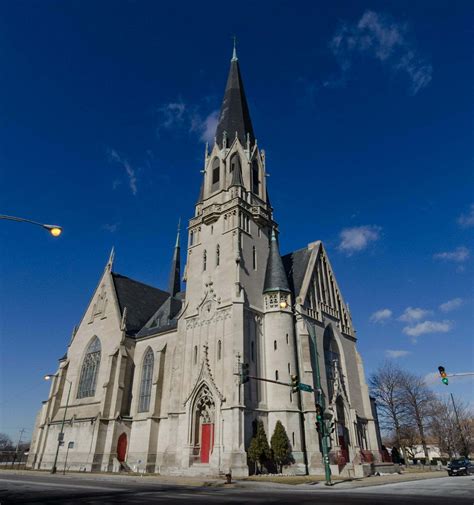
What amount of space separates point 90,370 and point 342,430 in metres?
27.3

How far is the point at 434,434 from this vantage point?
5675 centimetres

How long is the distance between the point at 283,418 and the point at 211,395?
19.5ft

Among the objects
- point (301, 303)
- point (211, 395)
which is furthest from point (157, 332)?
point (301, 303)

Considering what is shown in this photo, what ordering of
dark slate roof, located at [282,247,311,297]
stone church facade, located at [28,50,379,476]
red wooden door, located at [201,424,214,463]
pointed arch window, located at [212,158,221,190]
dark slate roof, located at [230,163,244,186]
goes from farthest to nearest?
pointed arch window, located at [212,158,221,190] → dark slate roof, located at [230,163,244,186] → dark slate roof, located at [282,247,311,297] → stone church facade, located at [28,50,379,476] → red wooden door, located at [201,424,214,463]

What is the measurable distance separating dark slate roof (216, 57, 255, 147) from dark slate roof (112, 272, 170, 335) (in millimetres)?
21258

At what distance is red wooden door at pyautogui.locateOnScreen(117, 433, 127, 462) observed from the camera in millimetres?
34812

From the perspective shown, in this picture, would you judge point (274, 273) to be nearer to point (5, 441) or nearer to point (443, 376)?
point (443, 376)

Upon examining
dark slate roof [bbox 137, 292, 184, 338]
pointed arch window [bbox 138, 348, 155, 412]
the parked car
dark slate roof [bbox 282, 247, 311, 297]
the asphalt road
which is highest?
dark slate roof [bbox 282, 247, 311, 297]

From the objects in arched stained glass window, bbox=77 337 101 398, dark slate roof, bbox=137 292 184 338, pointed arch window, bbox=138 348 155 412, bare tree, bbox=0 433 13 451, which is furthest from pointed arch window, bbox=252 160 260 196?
bare tree, bbox=0 433 13 451

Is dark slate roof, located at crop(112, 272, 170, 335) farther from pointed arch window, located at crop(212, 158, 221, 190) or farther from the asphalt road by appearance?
the asphalt road

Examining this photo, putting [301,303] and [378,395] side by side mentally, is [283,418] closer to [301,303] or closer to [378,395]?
[301,303]

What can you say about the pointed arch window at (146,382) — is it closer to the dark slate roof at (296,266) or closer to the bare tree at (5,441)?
the dark slate roof at (296,266)

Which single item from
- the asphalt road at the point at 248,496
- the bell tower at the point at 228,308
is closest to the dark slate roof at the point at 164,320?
the bell tower at the point at 228,308

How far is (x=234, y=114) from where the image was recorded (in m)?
50.2
